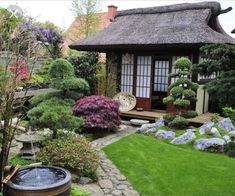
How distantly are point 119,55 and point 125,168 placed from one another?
7.27m

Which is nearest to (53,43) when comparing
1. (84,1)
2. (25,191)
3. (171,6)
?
(171,6)

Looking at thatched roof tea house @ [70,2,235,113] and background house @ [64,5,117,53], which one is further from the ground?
background house @ [64,5,117,53]

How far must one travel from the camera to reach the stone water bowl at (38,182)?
12.3 ft

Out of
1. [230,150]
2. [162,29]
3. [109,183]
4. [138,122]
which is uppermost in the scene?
[162,29]

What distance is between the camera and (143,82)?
41.2ft

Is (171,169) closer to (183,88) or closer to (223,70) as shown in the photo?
(223,70)

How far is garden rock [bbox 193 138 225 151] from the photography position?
25.6ft

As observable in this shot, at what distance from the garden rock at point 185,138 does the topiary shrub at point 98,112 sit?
2.02 meters

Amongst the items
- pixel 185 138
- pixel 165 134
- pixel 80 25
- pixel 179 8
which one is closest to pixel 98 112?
pixel 165 134

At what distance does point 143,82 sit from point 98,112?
359 cm

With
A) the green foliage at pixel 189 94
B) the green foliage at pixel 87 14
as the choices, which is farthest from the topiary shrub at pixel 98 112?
the green foliage at pixel 87 14

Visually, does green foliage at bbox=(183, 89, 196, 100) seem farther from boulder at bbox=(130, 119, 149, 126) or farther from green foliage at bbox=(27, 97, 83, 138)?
green foliage at bbox=(27, 97, 83, 138)

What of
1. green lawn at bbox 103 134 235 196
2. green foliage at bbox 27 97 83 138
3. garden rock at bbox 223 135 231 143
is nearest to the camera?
green lawn at bbox 103 134 235 196

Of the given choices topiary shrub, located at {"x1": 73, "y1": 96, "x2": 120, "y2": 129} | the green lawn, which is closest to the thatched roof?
topiary shrub, located at {"x1": 73, "y1": 96, "x2": 120, "y2": 129}
